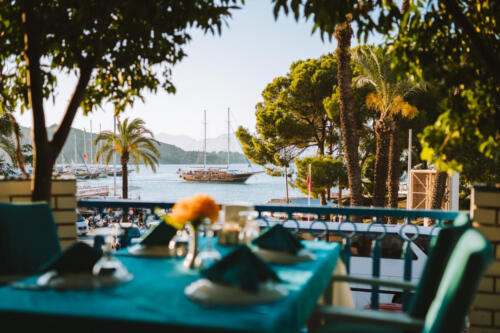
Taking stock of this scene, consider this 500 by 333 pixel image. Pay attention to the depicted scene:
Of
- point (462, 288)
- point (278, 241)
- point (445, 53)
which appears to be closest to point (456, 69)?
point (445, 53)

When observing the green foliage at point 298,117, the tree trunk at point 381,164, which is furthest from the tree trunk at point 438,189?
the green foliage at point 298,117

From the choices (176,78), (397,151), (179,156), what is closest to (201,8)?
(176,78)

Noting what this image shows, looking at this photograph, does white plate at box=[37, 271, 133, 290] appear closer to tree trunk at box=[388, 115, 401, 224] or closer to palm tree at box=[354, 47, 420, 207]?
palm tree at box=[354, 47, 420, 207]

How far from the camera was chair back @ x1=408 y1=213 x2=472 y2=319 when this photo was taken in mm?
1780

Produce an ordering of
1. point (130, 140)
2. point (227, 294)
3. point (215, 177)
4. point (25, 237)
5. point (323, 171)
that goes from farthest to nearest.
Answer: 1. point (215, 177)
2. point (323, 171)
3. point (130, 140)
4. point (25, 237)
5. point (227, 294)

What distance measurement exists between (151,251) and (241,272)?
31.5 inches

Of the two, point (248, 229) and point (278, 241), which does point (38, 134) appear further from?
point (278, 241)

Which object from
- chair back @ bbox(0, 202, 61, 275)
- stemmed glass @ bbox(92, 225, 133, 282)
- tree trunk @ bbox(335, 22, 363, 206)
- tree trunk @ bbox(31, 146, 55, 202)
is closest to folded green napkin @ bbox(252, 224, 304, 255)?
stemmed glass @ bbox(92, 225, 133, 282)

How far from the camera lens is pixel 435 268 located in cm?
182

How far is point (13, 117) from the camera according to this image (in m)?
3.40

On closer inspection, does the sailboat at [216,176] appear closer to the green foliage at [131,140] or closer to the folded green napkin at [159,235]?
the green foliage at [131,140]

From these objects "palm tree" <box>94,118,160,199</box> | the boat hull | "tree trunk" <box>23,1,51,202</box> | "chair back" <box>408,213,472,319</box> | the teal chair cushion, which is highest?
"palm tree" <box>94,118,160,199</box>

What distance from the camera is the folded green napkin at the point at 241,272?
4.42 feet

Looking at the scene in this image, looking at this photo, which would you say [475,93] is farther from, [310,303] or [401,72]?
[310,303]
